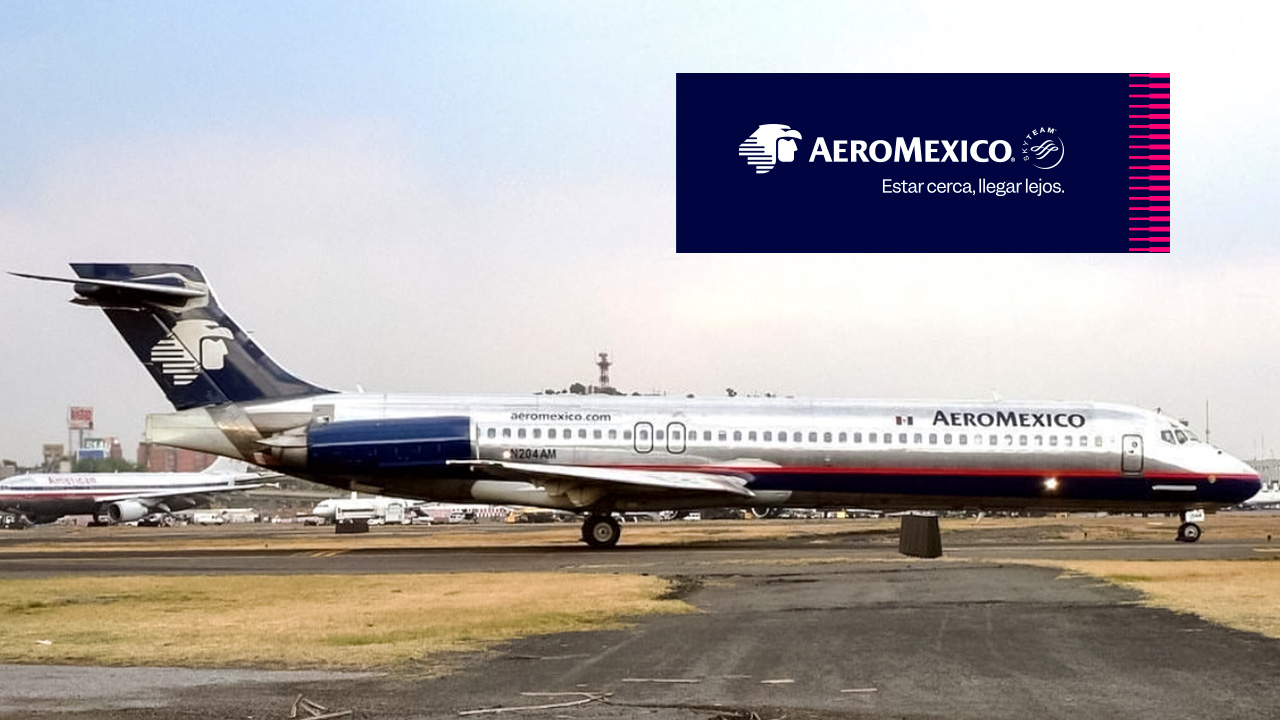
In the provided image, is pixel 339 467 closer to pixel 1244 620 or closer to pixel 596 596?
pixel 596 596

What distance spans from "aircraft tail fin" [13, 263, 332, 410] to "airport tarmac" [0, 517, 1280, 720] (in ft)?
66.1

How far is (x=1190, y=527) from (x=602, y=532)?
1752cm

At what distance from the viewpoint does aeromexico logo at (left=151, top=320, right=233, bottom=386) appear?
40906 mm

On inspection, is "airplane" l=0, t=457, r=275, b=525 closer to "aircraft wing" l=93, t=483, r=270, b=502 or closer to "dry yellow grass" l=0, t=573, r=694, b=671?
"aircraft wing" l=93, t=483, r=270, b=502

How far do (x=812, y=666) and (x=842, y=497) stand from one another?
27.1m

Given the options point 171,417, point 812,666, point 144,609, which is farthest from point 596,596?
point 171,417

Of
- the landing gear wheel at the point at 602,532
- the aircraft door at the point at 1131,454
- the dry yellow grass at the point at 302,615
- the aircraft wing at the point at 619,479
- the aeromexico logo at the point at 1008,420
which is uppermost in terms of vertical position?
the aeromexico logo at the point at 1008,420

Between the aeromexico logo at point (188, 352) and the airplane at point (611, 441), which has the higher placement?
the aeromexico logo at point (188, 352)

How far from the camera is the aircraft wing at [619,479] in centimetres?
3869

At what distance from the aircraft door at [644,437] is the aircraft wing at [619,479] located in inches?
25.5

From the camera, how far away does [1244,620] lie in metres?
18.3

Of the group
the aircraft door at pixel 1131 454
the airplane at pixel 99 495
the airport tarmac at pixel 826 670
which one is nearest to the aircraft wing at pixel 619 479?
the aircraft door at pixel 1131 454

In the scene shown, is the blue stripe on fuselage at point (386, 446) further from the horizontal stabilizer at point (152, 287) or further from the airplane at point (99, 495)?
the airplane at point (99, 495)

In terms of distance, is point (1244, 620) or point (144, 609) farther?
point (144, 609)
